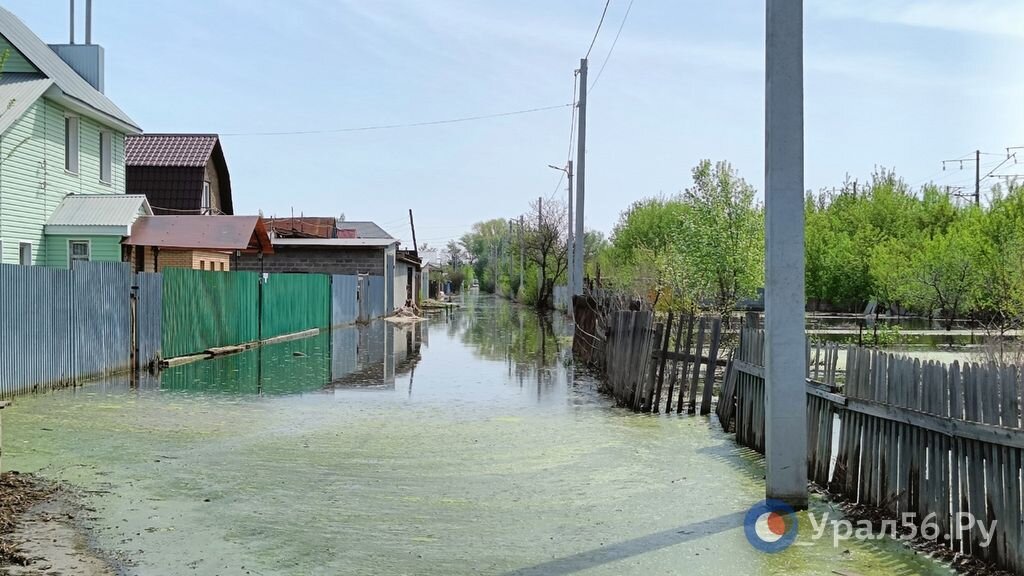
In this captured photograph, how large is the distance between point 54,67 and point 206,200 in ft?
42.6

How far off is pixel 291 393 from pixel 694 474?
7.96 metres

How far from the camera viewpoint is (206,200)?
37125 mm

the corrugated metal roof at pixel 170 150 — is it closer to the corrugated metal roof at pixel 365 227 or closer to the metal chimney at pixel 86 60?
the metal chimney at pixel 86 60

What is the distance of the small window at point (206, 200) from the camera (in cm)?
3670

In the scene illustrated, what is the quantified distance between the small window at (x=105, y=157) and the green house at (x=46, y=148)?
0.03 meters

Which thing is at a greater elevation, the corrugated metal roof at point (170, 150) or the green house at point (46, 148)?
the corrugated metal roof at point (170, 150)

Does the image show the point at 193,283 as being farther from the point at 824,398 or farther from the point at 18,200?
the point at 824,398

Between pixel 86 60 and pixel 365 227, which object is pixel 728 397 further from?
pixel 365 227

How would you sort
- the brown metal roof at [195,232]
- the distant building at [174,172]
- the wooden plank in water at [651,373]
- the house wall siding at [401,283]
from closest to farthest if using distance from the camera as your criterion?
the wooden plank in water at [651,373] < the brown metal roof at [195,232] < the distant building at [174,172] < the house wall siding at [401,283]

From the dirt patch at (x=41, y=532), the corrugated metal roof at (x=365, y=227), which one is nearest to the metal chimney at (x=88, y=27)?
the dirt patch at (x=41, y=532)

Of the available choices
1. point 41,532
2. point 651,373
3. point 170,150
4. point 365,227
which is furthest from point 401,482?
point 365,227
